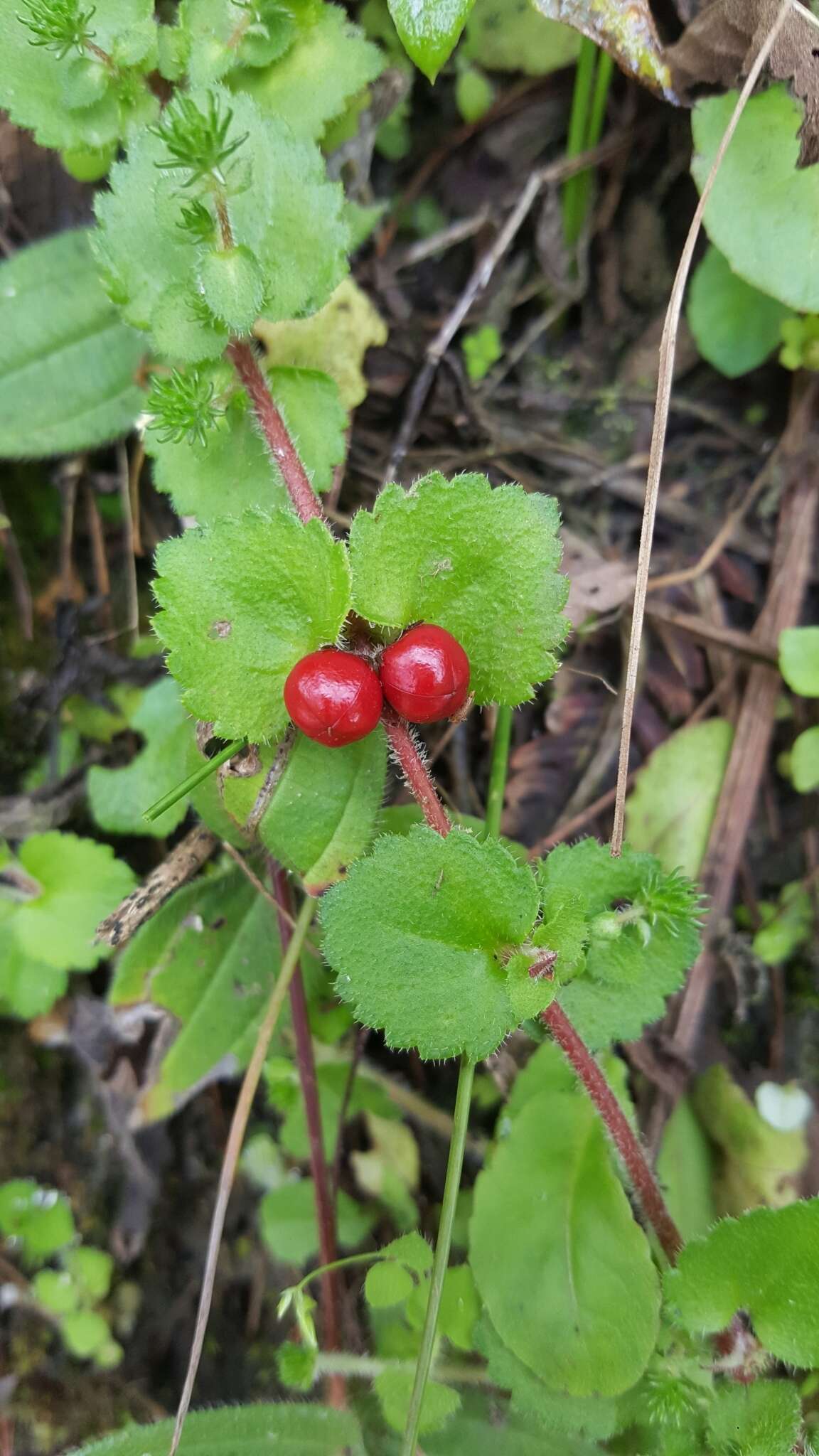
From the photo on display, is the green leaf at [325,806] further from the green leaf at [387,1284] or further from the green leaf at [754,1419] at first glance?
the green leaf at [754,1419]

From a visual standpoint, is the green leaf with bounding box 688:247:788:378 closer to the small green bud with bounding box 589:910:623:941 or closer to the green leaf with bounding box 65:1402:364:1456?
the small green bud with bounding box 589:910:623:941

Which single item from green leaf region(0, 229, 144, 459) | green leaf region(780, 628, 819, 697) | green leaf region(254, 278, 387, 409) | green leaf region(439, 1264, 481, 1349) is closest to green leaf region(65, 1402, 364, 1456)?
green leaf region(439, 1264, 481, 1349)

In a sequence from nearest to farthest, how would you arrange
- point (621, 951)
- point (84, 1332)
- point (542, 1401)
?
point (621, 951) < point (542, 1401) < point (84, 1332)

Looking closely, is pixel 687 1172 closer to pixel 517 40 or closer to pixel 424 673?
pixel 424 673

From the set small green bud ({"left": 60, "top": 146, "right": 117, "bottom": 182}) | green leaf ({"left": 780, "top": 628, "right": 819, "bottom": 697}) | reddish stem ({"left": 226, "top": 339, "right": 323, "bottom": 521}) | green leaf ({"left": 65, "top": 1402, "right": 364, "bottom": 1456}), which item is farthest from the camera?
green leaf ({"left": 780, "top": 628, "right": 819, "bottom": 697})

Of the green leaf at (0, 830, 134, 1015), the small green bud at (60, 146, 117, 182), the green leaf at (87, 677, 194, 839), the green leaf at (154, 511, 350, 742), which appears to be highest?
the small green bud at (60, 146, 117, 182)

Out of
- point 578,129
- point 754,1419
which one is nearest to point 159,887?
point 754,1419

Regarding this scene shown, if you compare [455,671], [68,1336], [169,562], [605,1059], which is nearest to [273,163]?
[169,562]
